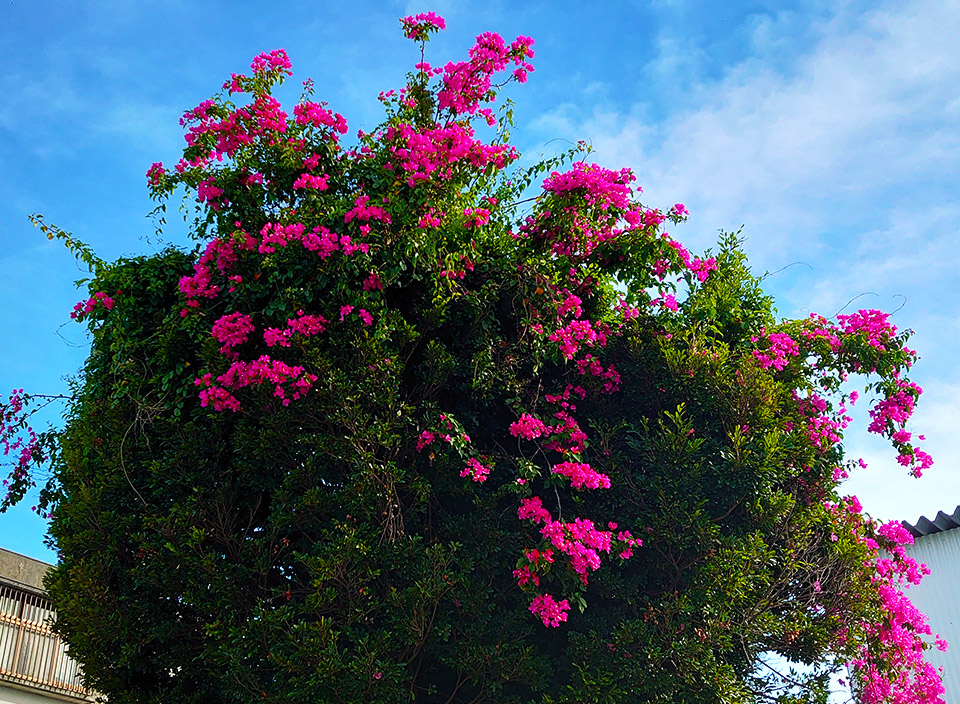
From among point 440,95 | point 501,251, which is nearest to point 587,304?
point 501,251

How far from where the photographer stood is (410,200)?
790 cm

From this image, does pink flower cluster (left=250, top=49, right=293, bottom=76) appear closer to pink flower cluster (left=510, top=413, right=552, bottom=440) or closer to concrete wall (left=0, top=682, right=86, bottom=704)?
Answer: pink flower cluster (left=510, top=413, right=552, bottom=440)

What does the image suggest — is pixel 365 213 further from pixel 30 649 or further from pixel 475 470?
pixel 30 649

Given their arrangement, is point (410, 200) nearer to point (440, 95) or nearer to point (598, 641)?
point (440, 95)

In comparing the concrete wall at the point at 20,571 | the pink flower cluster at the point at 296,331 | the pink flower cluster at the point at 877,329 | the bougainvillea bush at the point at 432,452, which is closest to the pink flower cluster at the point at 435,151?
the bougainvillea bush at the point at 432,452

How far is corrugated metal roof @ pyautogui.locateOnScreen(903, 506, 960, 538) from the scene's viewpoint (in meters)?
13.9

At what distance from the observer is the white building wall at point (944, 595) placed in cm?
1382

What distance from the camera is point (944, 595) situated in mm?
14062

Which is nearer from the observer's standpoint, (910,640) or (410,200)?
(410,200)

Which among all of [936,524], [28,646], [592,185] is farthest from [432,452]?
[28,646]

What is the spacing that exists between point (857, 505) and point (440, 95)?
6145 mm

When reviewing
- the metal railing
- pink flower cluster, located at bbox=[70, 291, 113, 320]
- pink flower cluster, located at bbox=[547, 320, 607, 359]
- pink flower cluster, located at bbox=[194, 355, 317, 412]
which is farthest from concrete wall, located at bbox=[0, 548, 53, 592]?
pink flower cluster, located at bbox=[547, 320, 607, 359]

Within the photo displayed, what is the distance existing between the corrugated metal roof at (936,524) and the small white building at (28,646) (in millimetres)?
14125

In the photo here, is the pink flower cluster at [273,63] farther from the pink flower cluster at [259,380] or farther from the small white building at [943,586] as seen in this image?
the small white building at [943,586]
